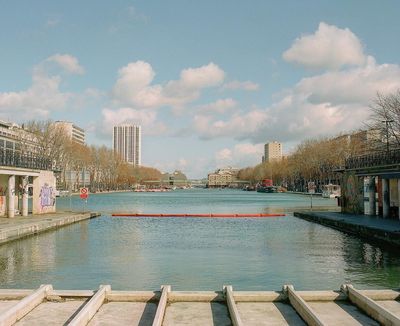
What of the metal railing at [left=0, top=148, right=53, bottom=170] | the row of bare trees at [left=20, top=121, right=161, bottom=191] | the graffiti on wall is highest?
Result: the row of bare trees at [left=20, top=121, right=161, bottom=191]

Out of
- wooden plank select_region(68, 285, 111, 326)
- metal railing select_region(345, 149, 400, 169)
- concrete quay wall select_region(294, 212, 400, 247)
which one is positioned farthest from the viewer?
metal railing select_region(345, 149, 400, 169)

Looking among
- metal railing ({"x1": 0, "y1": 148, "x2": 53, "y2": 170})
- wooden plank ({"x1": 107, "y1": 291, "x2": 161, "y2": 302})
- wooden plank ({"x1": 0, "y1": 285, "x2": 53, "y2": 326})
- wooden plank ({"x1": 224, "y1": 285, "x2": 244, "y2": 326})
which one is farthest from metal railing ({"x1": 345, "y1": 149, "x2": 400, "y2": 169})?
wooden plank ({"x1": 0, "y1": 285, "x2": 53, "y2": 326})

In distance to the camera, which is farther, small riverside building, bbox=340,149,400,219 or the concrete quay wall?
small riverside building, bbox=340,149,400,219

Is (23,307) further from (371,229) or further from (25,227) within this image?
(371,229)

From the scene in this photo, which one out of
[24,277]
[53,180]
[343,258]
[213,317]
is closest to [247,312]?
[213,317]

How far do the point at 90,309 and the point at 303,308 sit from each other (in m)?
5.03

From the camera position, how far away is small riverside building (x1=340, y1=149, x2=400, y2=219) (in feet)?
139

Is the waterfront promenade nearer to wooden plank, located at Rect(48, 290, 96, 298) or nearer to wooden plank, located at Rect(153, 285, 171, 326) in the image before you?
wooden plank, located at Rect(48, 290, 96, 298)

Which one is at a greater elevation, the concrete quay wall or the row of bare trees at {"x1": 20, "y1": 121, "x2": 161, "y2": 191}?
the row of bare trees at {"x1": 20, "y1": 121, "x2": 161, "y2": 191}

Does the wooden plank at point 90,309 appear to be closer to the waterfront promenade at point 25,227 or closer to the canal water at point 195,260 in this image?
the canal water at point 195,260

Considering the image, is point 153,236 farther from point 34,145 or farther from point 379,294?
point 34,145

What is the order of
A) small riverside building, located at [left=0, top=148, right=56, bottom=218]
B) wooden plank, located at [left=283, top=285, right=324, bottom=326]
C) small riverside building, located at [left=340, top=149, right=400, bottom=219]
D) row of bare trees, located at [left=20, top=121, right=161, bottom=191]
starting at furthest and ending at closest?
row of bare trees, located at [left=20, top=121, right=161, bottom=191], small riverside building, located at [left=340, top=149, right=400, bottom=219], small riverside building, located at [left=0, top=148, right=56, bottom=218], wooden plank, located at [left=283, top=285, right=324, bottom=326]

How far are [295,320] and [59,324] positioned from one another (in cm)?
536

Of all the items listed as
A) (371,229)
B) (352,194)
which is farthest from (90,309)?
(352,194)
